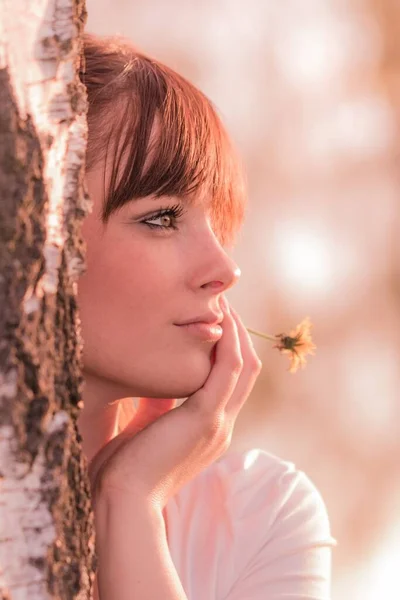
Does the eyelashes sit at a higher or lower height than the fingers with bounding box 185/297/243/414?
higher

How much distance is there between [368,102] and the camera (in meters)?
8.26

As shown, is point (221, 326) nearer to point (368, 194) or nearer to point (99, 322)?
point (99, 322)

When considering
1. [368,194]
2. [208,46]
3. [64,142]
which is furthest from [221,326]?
[368,194]

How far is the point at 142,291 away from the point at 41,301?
624 mm

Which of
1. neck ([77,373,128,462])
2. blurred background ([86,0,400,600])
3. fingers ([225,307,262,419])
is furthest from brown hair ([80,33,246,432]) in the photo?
blurred background ([86,0,400,600])

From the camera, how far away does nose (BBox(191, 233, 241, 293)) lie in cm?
182

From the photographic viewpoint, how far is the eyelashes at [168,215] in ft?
5.99

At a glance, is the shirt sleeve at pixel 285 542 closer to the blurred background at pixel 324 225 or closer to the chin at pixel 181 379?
the chin at pixel 181 379

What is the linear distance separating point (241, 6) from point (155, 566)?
7.26 m

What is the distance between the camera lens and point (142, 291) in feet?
5.86

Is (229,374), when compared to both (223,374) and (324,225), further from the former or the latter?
(324,225)

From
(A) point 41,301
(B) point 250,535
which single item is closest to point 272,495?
(B) point 250,535

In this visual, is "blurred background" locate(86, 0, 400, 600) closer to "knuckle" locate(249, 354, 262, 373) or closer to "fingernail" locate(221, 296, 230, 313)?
"knuckle" locate(249, 354, 262, 373)

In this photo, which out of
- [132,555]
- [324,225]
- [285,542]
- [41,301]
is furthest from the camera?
[324,225]
